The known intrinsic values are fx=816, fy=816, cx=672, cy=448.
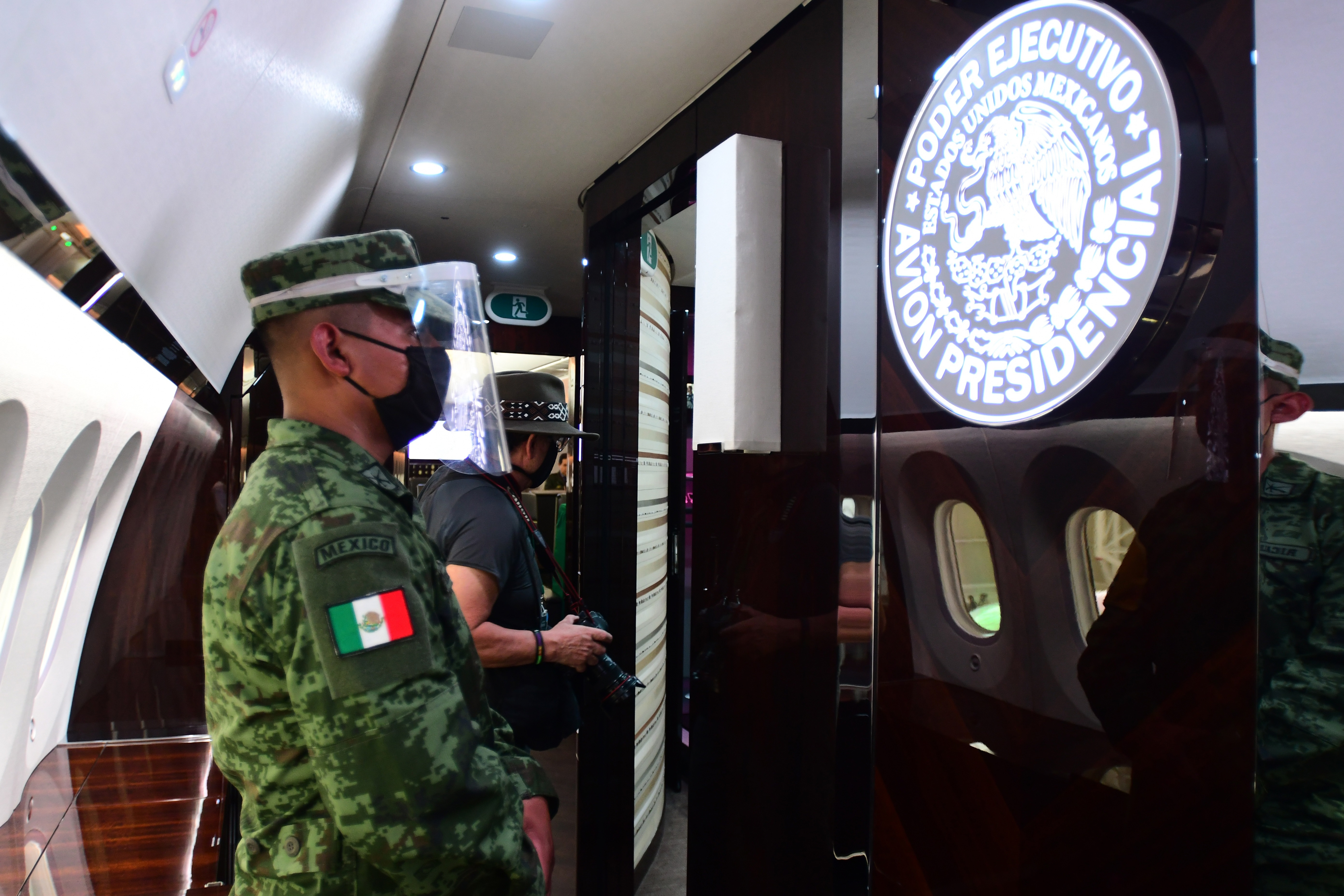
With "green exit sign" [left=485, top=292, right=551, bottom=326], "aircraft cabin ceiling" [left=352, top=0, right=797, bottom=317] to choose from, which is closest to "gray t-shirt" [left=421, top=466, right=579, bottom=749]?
"aircraft cabin ceiling" [left=352, top=0, right=797, bottom=317]

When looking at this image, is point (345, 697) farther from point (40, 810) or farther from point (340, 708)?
point (40, 810)

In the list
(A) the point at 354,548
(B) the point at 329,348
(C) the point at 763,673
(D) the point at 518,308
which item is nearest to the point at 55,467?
(B) the point at 329,348

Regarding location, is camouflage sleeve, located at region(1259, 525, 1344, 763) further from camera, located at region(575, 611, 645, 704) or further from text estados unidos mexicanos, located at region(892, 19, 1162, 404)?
camera, located at region(575, 611, 645, 704)

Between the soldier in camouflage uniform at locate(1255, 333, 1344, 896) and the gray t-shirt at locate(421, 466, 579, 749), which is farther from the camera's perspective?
the gray t-shirt at locate(421, 466, 579, 749)

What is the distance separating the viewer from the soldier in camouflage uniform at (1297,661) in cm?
106

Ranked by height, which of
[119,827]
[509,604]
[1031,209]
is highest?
[1031,209]

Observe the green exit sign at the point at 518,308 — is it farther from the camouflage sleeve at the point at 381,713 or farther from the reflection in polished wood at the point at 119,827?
the camouflage sleeve at the point at 381,713

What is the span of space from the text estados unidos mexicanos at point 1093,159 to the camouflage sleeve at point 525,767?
1092 mm

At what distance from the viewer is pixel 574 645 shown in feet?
7.38

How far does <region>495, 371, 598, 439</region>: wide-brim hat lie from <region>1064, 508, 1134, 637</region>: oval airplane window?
1485 millimetres

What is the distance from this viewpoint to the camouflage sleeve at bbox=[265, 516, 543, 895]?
103 cm

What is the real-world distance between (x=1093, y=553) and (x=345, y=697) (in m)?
1.21

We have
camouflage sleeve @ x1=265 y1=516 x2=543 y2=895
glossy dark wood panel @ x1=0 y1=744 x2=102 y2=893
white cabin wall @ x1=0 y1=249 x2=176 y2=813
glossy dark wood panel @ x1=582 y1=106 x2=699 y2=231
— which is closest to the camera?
camouflage sleeve @ x1=265 y1=516 x2=543 y2=895

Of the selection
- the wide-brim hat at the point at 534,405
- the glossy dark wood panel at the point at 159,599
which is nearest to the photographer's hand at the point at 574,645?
the wide-brim hat at the point at 534,405
